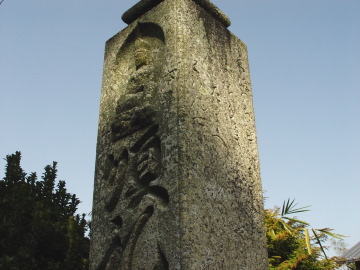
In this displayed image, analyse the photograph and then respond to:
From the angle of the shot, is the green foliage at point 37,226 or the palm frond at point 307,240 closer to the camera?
the green foliage at point 37,226

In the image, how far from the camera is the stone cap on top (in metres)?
2.99

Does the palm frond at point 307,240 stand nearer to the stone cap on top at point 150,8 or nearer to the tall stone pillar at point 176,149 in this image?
the tall stone pillar at point 176,149

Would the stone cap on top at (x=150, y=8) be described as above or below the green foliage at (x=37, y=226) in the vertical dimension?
above

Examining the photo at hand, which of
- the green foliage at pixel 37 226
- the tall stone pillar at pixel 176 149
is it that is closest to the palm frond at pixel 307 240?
the green foliage at pixel 37 226

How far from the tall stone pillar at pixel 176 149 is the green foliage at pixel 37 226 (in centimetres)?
203

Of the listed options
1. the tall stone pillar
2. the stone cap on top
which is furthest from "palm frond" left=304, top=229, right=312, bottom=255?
the stone cap on top

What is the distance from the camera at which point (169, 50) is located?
2643mm

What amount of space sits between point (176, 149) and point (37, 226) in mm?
2905

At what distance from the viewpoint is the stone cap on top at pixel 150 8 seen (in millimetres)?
2986

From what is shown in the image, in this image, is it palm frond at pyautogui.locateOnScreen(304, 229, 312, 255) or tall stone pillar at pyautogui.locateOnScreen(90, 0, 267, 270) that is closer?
tall stone pillar at pyautogui.locateOnScreen(90, 0, 267, 270)

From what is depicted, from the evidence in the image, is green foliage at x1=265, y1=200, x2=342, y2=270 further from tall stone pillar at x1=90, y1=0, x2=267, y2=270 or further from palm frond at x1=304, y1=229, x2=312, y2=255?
tall stone pillar at x1=90, y1=0, x2=267, y2=270

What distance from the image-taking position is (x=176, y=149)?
2.26 metres

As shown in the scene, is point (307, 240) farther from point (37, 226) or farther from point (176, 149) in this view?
point (176, 149)

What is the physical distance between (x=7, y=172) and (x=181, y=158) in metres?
4.10
